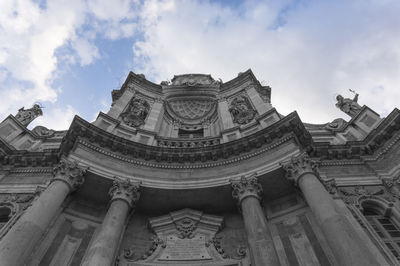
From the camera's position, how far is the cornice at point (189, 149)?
14531mm

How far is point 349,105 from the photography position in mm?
20578

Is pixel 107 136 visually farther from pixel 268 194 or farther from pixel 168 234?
pixel 268 194

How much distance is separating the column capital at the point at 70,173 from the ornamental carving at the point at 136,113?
6.98m

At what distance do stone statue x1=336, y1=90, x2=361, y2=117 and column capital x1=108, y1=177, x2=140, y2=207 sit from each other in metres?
15.2

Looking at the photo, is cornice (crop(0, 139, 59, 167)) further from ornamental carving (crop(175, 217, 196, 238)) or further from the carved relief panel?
A: ornamental carving (crop(175, 217, 196, 238))

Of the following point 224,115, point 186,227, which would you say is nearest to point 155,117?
point 224,115

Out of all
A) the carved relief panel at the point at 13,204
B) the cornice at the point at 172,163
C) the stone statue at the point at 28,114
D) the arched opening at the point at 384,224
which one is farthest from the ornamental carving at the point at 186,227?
the stone statue at the point at 28,114

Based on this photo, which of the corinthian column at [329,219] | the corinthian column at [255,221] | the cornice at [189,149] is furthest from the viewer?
the cornice at [189,149]

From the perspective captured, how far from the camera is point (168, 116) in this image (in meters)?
23.4

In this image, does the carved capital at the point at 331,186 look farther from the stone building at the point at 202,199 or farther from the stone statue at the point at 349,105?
the stone statue at the point at 349,105

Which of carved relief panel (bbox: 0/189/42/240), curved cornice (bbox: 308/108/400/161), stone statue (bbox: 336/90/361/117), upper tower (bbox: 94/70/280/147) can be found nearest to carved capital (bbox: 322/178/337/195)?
curved cornice (bbox: 308/108/400/161)

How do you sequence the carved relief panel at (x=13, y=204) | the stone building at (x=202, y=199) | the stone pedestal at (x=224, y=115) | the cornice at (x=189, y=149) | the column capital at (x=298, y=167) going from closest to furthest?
1. the stone building at (x=202, y=199)
2. the column capital at (x=298, y=167)
3. the carved relief panel at (x=13, y=204)
4. the cornice at (x=189, y=149)
5. the stone pedestal at (x=224, y=115)

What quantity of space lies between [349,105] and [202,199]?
13369 mm

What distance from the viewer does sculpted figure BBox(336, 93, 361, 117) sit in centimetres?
2002
